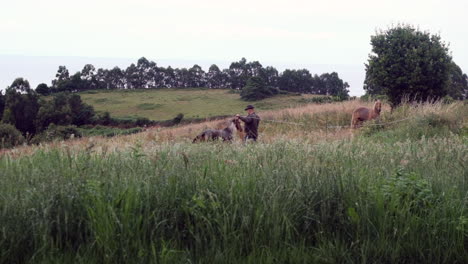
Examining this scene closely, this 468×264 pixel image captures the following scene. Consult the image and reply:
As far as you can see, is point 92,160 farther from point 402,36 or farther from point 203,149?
point 402,36

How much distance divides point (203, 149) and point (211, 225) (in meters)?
2.57

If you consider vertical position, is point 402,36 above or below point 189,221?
above

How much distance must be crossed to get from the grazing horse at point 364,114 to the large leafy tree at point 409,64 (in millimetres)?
5399

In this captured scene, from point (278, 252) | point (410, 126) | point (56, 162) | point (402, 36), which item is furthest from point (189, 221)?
point (402, 36)

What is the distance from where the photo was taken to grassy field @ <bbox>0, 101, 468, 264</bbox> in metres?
3.86

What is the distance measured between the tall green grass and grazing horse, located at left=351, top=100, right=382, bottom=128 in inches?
570

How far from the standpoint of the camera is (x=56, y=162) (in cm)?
527

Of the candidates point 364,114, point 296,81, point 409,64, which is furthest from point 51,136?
point 296,81

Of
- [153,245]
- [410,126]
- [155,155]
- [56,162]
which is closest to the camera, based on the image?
[153,245]

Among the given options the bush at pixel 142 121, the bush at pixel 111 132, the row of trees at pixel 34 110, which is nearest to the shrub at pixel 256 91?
the bush at pixel 142 121

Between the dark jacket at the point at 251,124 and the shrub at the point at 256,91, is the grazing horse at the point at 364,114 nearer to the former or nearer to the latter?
the dark jacket at the point at 251,124

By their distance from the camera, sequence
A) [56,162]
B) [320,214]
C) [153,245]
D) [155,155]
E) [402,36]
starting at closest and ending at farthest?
1. [153,245]
2. [320,214]
3. [56,162]
4. [155,155]
5. [402,36]

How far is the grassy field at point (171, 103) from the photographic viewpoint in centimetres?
5375

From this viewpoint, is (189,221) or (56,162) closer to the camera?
(189,221)
